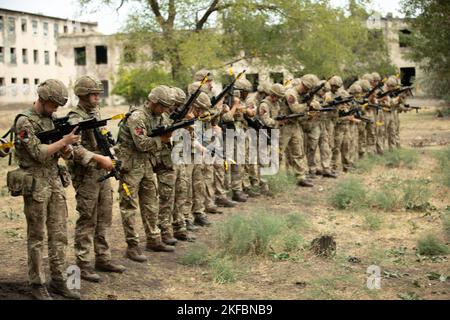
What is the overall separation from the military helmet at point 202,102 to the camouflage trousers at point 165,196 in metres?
1.40

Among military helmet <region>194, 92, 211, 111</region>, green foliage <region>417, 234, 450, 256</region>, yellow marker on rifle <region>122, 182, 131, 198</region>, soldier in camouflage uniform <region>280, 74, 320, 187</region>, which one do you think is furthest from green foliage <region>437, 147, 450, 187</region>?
yellow marker on rifle <region>122, 182, 131, 198</region>

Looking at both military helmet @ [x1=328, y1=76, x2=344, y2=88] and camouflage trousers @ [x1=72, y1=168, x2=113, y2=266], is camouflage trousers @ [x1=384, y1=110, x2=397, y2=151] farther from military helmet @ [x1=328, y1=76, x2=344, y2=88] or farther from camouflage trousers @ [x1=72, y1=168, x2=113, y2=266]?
camouflage trousers @ [x1=72, y1=168, x2=113, y2=266]

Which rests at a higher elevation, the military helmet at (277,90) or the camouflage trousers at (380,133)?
the military helmet at (277,90)

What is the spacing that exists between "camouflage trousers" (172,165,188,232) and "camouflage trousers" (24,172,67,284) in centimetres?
256

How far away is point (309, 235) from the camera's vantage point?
9547mm

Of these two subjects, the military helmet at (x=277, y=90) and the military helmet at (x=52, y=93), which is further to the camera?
the military helmet at (x=277, y=90)

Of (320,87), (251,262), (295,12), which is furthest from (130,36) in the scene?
(251,262)

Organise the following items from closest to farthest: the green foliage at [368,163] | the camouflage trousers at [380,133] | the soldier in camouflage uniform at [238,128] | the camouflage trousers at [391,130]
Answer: the soldier in camouflage uniform at [238,128]
the green foliage at [368,163]
the camouflage trousers at [380,133]
the camouflage trousers at [391,130]

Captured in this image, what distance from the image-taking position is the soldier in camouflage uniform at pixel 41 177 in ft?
19.7

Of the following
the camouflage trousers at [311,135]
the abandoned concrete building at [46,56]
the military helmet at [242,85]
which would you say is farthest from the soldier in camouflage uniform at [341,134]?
the abandoned concrete building at [46,56]

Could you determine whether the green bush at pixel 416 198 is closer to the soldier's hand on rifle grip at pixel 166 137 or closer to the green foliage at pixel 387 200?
the green foliage at pixel 387 200

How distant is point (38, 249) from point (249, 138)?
20.9 ft

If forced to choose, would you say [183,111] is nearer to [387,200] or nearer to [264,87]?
[387,200]
